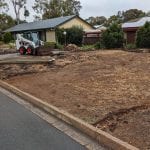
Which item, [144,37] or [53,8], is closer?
[144,37]

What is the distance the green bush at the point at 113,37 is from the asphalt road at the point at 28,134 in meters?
23.3

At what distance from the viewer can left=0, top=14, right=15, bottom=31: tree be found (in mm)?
74838

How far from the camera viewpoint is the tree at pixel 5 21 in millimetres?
74838

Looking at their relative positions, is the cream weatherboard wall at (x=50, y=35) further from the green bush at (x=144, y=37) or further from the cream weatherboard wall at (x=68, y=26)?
the green bush at (x=144, y=37)

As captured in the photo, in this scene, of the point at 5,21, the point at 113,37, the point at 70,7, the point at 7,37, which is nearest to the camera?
the point at 113,37

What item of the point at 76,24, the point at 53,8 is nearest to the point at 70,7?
the point at 53,8

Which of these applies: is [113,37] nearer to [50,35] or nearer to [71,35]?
[71,35]

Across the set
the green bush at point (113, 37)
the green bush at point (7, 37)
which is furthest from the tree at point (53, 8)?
the green bush at point (113, 37)

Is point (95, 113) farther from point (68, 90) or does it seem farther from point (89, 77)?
point (89, 77)

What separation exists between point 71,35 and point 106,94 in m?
34.2

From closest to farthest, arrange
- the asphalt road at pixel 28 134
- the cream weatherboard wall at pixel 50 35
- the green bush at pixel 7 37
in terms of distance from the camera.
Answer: the asphalt road at pixel 28 134
the cream weatherboard wall at pixel 50 35
the green bush at pixel 7 37

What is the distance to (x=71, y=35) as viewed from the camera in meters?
43.7

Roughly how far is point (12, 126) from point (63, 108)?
5.17ft

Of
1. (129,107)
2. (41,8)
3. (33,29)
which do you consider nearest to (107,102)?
(129,107)
